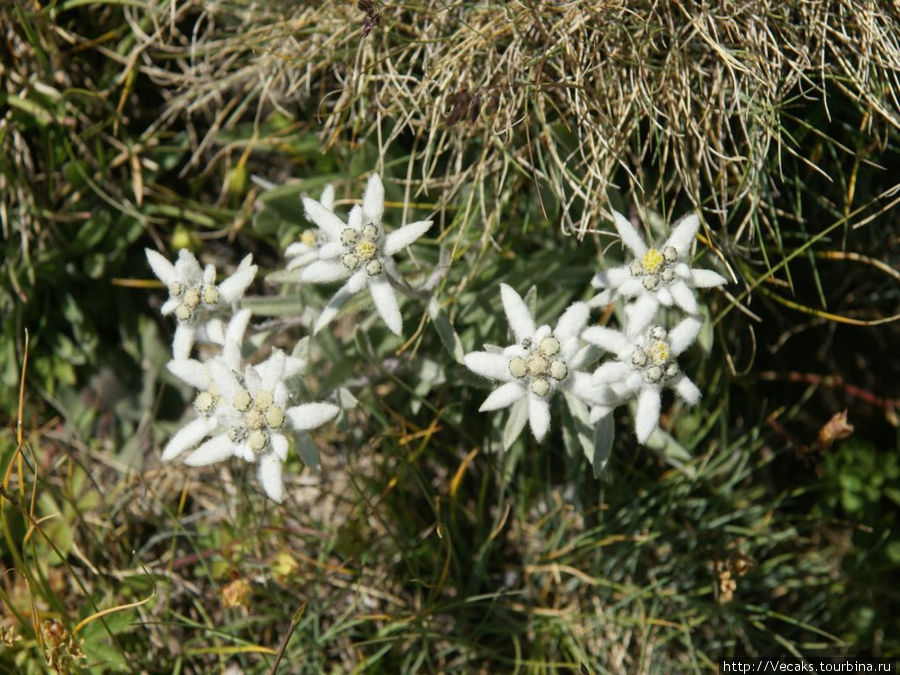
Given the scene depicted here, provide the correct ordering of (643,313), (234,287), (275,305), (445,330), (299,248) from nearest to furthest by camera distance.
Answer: (643,313)
(234,287)
(445,330)
(299,248)
(275,305)

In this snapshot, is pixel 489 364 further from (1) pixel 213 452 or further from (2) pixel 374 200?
(1) pixel 213 452

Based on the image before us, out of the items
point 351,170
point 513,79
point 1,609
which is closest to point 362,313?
point 351,170

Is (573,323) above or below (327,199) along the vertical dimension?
below

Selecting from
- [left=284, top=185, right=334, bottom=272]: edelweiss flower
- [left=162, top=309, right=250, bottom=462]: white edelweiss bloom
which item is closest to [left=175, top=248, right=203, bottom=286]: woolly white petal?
[left=162, top=309, right=250, bottom=462]: white edelweiss bloom

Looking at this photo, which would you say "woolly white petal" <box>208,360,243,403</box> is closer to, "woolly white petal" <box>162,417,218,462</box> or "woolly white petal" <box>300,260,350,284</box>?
"woolly white petal" <box>162,417,218,462</box>

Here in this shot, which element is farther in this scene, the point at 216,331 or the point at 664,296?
the point at 216,331

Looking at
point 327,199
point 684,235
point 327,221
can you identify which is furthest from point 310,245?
point 684,235
